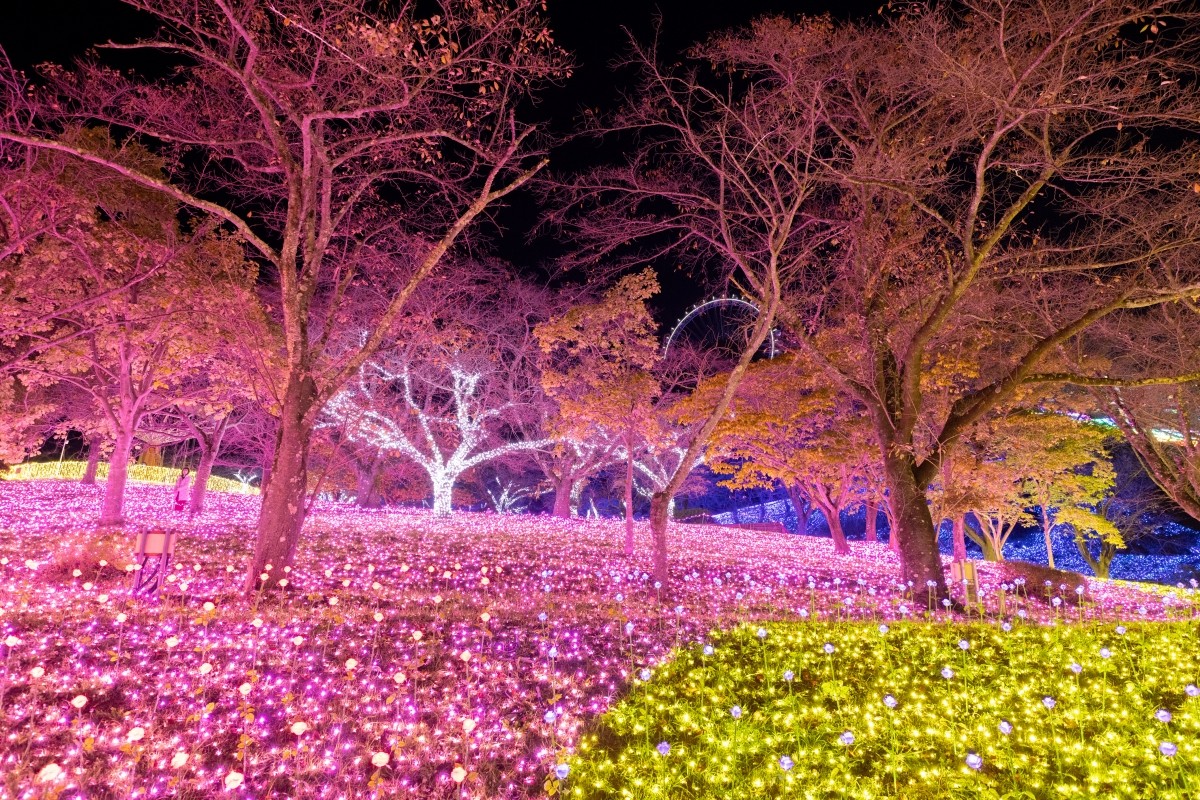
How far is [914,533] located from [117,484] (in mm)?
17895

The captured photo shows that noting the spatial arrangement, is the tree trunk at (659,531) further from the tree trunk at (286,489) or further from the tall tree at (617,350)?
the tall tree at (617,350)

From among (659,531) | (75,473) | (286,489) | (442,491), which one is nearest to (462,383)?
(442,491)

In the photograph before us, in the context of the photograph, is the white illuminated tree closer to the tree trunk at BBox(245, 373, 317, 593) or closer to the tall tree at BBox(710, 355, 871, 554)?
the tall tree at BBox(710, 355, 871, 554)

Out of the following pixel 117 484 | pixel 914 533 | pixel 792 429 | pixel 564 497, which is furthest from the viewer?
pixel 564 497

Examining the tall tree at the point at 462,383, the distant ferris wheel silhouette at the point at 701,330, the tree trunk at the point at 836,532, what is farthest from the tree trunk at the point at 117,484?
the tree trunk at the point at 836,532

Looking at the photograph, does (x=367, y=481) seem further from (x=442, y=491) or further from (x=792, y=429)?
(x=792, y=429)

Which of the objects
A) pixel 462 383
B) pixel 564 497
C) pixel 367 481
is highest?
pixel 462 383

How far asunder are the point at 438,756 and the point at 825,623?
546 centimetres

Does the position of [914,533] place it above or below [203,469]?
below

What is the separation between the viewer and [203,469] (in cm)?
2159

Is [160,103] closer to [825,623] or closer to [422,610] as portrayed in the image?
[422,610]

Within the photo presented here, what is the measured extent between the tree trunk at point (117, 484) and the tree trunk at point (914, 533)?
17265 mm

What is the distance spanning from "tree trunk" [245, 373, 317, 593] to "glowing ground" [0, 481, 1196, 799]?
1.46 ft

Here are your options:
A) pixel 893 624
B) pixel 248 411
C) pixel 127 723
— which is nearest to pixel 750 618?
pixel 893 624
